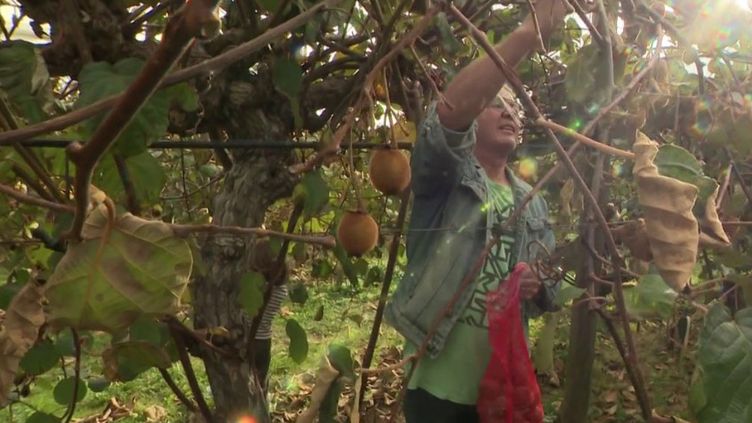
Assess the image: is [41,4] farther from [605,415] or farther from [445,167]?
[605,415]

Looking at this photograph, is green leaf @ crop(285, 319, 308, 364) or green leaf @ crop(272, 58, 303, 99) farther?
green leaf @ crop(285, 319, 308, 364)

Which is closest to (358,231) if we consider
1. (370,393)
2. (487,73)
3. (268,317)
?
(487,73)

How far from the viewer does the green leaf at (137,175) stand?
897mm

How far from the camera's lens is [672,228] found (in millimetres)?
582

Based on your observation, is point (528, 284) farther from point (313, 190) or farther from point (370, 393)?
point (370, 393)

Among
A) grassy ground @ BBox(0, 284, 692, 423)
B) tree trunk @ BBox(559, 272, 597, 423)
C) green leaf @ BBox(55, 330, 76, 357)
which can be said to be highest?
green leaf @ BBox(55, 330, 76, 357)

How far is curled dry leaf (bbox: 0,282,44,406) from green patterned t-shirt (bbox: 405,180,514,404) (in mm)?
1045

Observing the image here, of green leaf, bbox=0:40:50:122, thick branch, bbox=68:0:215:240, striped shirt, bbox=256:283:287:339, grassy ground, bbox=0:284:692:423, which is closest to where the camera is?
thick branch, bbox=68:0:215:240

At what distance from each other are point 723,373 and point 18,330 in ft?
1.94

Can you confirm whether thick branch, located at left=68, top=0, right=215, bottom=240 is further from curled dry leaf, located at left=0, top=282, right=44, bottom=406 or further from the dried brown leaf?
the dried brown leaf

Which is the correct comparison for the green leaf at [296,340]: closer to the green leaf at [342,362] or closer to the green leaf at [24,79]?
the green leaf at [342,362]

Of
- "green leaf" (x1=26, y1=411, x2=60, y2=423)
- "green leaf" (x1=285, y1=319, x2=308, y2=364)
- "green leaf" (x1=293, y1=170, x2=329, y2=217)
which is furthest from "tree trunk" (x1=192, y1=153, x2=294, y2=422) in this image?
A: "green leaf" (x1=26, y1=411, x2=60, y2=423)

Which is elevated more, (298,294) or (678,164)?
(678,164)

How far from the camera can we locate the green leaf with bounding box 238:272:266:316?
1.23 m
